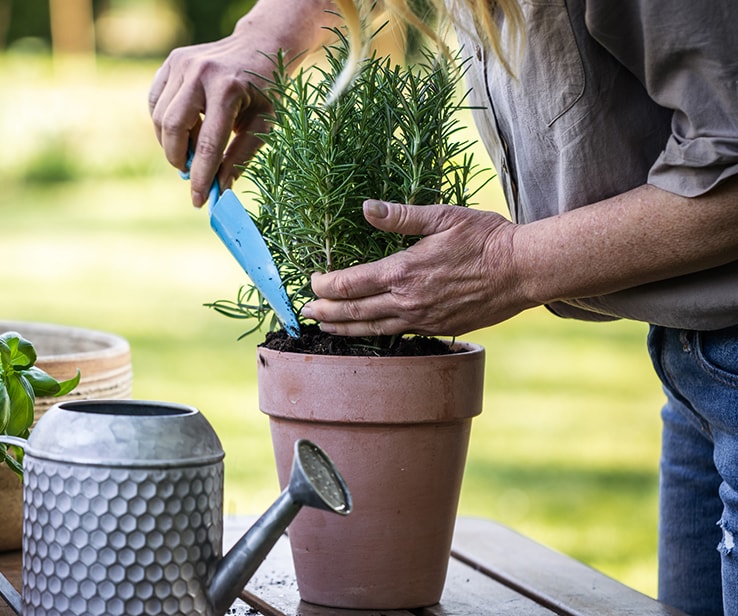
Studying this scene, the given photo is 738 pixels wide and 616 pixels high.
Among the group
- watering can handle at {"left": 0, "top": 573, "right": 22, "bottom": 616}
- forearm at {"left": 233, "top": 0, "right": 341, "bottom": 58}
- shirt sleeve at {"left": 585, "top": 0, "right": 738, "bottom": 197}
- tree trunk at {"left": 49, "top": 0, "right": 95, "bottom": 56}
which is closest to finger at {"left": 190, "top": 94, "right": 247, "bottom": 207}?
forearm at {"left": 233, "top": 0, "right": 341, "bottom": 58}

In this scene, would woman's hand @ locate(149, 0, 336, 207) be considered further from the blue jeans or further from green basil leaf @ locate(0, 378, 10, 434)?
the blue jeans

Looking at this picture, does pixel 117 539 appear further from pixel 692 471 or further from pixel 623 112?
pixel 692 471

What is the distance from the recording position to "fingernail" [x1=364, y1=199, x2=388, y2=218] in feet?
3.47

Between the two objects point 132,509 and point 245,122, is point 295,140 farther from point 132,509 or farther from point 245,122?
point 132,509

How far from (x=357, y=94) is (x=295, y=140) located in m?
0.08

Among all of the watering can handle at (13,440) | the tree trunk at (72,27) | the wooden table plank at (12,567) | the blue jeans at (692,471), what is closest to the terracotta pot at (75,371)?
the wooden table plank at (12,567)

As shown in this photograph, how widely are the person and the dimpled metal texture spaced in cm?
32

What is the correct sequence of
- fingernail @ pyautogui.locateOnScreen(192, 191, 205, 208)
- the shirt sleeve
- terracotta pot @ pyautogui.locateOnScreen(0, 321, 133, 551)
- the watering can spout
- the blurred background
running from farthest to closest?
the blurred background, fingernail @ pyautogui.locateOnScreen(192, 191, 205, 208), terracotta pot @ pyautogui.locateOnScreen(0, 321, 133, 551), the shirt sleeve, the watering can spout

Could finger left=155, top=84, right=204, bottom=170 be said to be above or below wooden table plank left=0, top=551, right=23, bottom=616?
above

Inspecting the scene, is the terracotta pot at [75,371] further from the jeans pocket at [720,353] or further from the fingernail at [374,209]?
the jeans pocket at [720,353]

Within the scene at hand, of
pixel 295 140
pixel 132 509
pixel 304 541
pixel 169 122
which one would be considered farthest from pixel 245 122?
pixel 132 509

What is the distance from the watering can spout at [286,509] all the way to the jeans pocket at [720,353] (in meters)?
0.46

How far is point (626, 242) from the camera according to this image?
1.04 meters

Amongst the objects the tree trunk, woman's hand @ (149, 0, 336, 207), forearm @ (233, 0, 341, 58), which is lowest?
woman's hand @ (149, 0, 336, 207)
